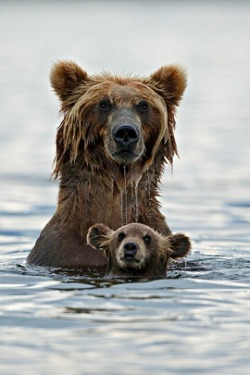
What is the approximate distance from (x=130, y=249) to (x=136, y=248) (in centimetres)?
7

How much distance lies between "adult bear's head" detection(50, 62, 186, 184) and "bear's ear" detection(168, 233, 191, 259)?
77 cm

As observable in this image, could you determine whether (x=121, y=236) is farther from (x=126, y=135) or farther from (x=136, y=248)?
(x=126, y=135)

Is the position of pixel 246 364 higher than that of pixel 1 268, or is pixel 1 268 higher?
pixel 1 268

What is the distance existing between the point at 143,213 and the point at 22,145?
51.3ft

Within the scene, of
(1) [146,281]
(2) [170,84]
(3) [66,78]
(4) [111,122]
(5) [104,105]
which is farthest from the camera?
(2) [170,84]

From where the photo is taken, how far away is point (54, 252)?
14680mm

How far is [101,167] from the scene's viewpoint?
579 inches

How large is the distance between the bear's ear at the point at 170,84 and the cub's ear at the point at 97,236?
1.77 metres

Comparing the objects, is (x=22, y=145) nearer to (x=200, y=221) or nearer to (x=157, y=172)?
(x=200, y=221)

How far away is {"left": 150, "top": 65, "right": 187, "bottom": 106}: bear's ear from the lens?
50.0 ft

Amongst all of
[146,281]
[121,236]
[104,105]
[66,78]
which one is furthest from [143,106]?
[146,281]

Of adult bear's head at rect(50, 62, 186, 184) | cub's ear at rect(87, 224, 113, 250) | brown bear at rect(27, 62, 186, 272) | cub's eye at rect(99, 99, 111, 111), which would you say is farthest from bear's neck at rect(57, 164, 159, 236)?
cub's eye at rect(99, 99, 111, 111)

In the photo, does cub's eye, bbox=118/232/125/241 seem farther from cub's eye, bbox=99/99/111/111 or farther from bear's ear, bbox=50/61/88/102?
bear's ear, bbox=50/61/88/102

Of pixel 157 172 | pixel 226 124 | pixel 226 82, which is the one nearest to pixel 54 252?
pixel 157 172
